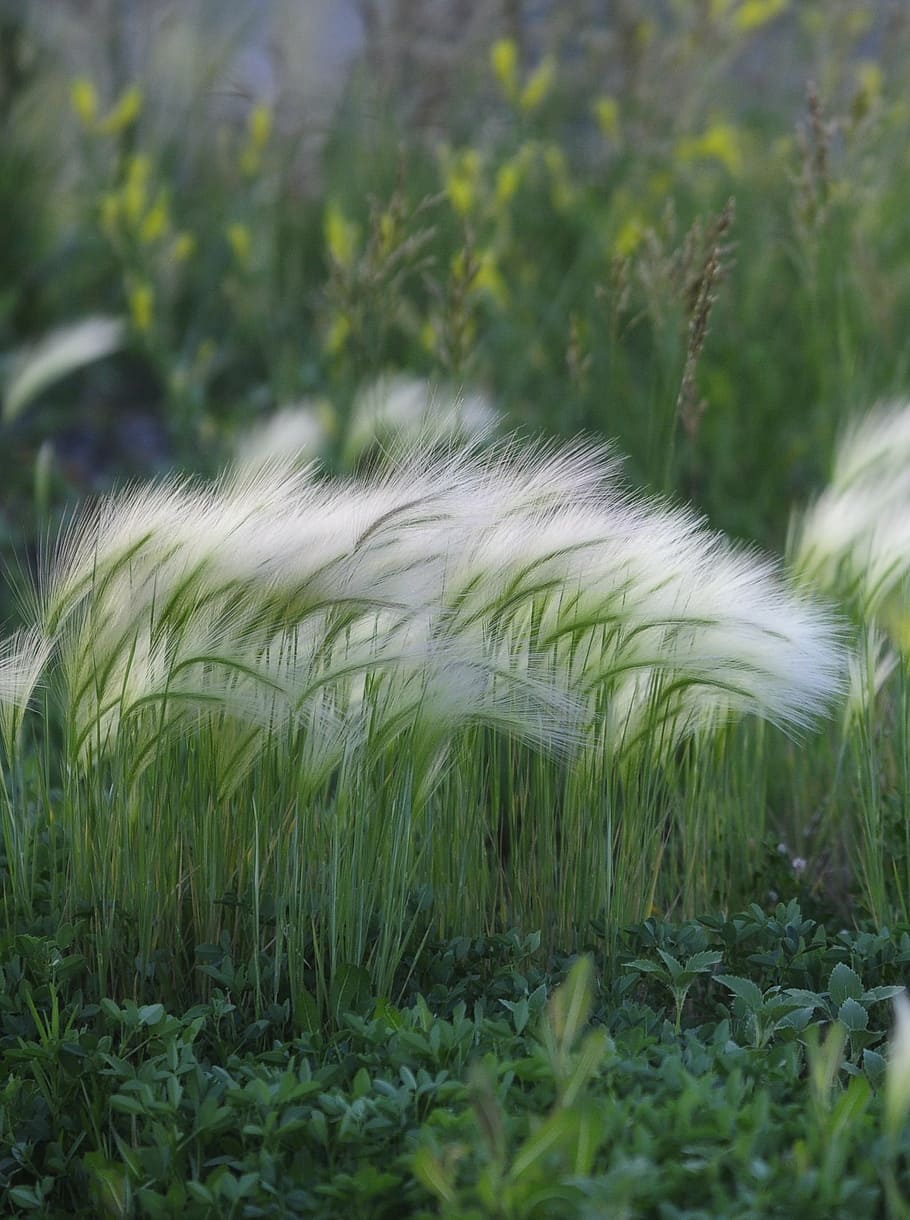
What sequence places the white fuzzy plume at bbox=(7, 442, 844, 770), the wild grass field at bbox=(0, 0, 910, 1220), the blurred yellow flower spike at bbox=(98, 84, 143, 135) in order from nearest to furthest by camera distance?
the wild grass field at bbox=(0, 0, 910, 1220), the white fuzzy plume at bbox=(7, 442, 844, 770), the blurred yellow flower spike at bbox=(98, 84, 143, 135)

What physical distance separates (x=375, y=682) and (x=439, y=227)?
2.30 m

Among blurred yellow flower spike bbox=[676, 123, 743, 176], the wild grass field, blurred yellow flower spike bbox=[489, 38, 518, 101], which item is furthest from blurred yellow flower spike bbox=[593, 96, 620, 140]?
the wild grass field

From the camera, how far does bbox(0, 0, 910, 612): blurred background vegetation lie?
11.6 feet

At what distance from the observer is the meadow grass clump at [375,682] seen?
1.62 metres

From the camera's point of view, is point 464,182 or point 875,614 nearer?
point 875,614

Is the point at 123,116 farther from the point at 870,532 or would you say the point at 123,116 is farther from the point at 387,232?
the point at 870,532

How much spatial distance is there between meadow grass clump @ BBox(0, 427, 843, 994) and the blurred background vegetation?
1.00 metres

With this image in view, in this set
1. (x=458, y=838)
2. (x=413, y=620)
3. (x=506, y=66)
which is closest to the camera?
(x=413, y=620)

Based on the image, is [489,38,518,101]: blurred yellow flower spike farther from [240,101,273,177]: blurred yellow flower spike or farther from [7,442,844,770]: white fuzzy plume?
[7,442,844,770]: white fuzzy plume

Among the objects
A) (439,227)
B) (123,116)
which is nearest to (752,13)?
(439,227)

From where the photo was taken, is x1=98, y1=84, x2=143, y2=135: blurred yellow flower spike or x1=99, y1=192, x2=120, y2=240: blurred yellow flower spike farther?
x1=98, y1=84, x2=143, y2=135: blurred yellow flower spike

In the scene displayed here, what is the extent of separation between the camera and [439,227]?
3.73 m

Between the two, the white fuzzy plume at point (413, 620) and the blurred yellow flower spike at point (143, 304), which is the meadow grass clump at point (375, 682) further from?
the blurred yellow flower spike at point (143, 304)

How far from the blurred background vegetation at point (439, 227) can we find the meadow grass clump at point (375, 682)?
100 cm
